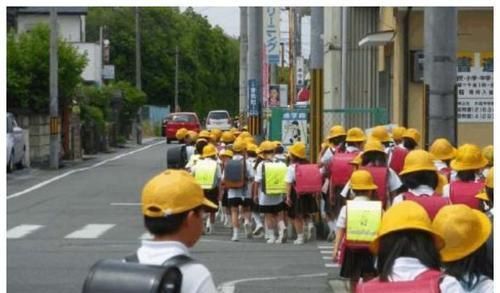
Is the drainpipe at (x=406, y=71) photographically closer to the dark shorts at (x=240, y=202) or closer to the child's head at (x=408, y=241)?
the dark shorts at (x=240, y=202)

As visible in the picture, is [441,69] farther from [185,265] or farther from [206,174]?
[185,265]

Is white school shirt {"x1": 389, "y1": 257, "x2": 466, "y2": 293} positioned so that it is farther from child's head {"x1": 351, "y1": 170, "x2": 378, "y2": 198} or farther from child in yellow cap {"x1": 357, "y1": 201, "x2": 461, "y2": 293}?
child's head {"x1": 351, "y1": 170, "x2": 378, "y2": 198}

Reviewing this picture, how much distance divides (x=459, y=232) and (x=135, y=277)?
1.78 meters

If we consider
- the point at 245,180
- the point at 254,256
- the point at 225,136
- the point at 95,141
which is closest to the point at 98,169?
the point at 95,141

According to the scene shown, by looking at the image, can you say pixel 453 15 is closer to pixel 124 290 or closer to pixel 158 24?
pixel 124 290

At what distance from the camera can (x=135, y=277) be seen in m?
4.89

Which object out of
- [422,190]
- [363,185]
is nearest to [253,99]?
[363,185]

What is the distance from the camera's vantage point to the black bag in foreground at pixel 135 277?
4.84m

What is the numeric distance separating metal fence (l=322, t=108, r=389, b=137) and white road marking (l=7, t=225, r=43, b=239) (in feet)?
16.9

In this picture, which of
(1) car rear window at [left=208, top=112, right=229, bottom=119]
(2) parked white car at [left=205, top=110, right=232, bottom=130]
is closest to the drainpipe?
(2) parked white car at [left=205, top=110, right=232, bottom=130]

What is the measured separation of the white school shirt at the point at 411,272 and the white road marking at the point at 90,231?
15157 mm

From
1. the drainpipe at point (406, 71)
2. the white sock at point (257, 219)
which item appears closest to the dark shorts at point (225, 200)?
the white sock at point (257, 219)

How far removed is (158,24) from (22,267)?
84239 millimetres

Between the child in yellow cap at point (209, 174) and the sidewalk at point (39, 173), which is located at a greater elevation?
the child in yellow cap at point (209, 174)
